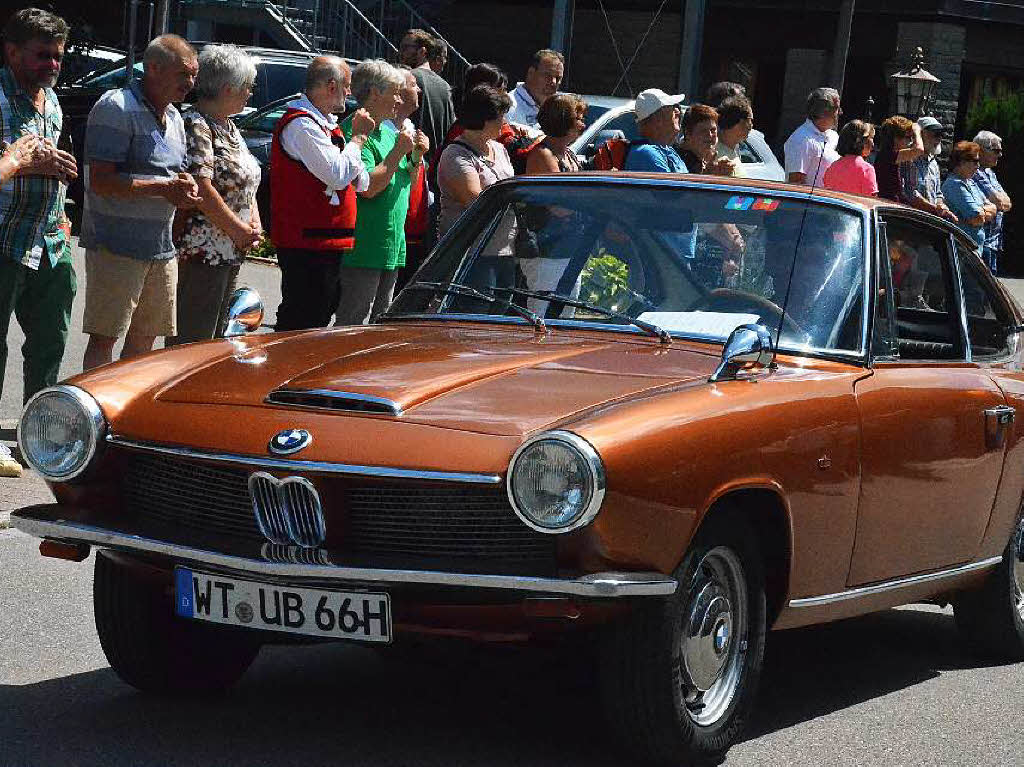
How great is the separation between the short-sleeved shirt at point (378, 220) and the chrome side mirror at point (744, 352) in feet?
16.0

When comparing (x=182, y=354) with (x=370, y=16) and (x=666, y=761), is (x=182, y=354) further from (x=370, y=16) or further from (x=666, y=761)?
(x=370, y=16)

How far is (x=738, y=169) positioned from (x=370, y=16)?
699 inches

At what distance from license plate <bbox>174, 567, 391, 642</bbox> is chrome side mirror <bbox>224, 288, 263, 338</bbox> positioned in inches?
59.0

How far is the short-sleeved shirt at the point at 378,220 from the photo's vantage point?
987cm

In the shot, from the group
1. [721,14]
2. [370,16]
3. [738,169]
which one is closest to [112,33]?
[370,16]

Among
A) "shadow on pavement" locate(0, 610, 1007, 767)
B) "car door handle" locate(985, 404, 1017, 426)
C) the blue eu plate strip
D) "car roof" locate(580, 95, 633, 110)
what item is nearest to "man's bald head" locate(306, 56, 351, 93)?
"shadow on pavement" locate(0, 610, 1007, 767)

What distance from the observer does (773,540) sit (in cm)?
500

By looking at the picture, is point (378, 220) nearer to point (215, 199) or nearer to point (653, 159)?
point (215, 199)

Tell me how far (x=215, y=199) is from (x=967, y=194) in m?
9.61

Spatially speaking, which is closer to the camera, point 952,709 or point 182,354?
point 182,354

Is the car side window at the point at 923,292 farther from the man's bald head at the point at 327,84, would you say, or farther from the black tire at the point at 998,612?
the man's bald head at the point at 327,84

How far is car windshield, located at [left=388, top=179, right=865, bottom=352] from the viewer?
567cm

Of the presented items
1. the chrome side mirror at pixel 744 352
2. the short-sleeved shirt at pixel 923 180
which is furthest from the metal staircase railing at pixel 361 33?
the chrome side mirror at pixel 744 352

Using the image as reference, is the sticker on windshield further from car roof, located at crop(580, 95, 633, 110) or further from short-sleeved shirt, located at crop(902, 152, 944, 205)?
car roof, located at crop(580, 95, 633, 110)
